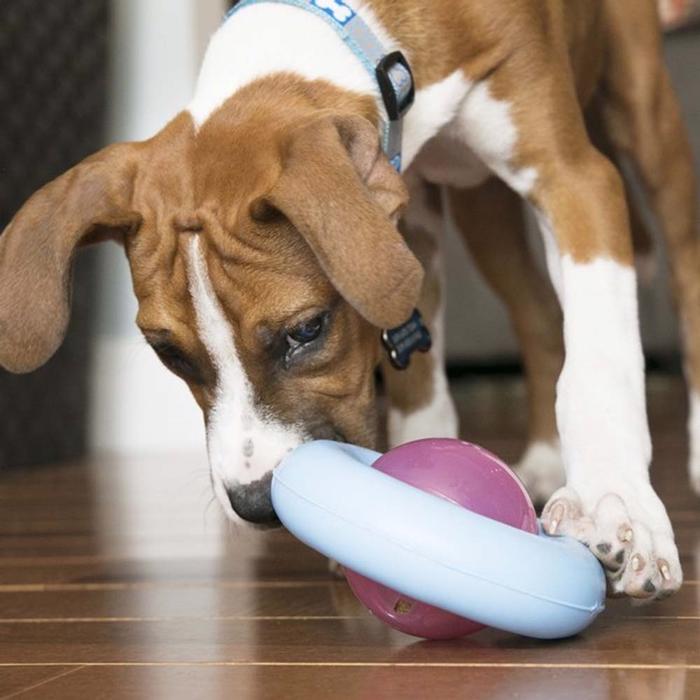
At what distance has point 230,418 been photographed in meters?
1.90

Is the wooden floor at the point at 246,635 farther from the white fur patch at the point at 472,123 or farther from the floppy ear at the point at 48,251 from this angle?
the white fur patch at the point at 472,123

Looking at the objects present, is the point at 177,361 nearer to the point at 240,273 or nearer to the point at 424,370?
the point at 240,273

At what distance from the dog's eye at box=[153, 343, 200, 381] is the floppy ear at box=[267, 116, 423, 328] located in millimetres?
279

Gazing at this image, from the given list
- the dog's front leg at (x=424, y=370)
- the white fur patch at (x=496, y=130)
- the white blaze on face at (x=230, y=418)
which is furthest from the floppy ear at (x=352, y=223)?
the dog's front leg at (x=424, y=370)

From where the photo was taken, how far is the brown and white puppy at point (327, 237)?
1.78 metres

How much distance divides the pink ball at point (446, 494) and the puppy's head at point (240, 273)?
18 centimetres

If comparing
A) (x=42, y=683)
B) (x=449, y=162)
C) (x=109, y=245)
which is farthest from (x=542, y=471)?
(x=109, y=245)

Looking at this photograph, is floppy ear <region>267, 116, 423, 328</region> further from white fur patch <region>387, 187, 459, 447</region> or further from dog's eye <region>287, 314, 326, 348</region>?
white fur patch <region>387, 187, 459, 447</region>

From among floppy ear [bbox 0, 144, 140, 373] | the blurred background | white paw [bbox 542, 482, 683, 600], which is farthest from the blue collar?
the blurred background

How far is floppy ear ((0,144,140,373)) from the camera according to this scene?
1.97 m

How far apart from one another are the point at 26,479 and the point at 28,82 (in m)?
1.32

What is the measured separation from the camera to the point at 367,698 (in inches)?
54.0

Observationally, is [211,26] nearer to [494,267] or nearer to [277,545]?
[494,267]

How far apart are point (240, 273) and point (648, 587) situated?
671 mm
